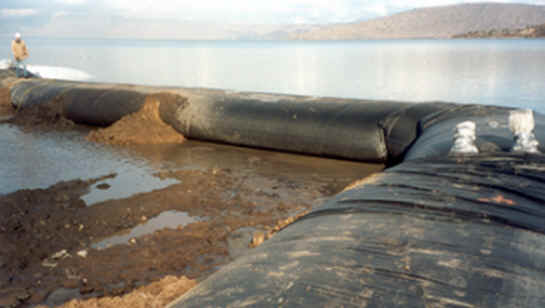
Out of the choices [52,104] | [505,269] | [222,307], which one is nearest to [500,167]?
[505,269]

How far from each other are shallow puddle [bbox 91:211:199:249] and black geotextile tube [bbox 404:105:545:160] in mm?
1703

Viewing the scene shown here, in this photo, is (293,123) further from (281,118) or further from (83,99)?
(83,99)

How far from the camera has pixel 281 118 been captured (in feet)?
17.0

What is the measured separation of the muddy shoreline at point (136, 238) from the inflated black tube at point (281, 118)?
0.38 metres

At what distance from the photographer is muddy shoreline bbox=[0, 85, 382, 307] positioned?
7.74 ft

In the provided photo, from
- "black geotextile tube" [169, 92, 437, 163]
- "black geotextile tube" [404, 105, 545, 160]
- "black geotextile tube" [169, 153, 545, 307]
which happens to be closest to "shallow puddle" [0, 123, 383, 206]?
"black geotextile tube" [169, 92, 437, 163]

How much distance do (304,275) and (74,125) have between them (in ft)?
21.6

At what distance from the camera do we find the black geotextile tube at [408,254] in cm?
121

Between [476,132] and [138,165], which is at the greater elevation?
[476,132]

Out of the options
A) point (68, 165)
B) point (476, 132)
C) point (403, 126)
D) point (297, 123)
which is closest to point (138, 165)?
point (68, 165)

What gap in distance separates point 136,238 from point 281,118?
2.61 m

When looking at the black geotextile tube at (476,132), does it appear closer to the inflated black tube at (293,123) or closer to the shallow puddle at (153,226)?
the inflated black tube at (293,123)

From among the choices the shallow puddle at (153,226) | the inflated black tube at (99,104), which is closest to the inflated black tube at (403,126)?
the shallow puddle at (153,226)

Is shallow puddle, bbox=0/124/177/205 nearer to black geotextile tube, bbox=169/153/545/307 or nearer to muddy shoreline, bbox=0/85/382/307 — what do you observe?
muddy shoreline, bbox=0/85/382/307
